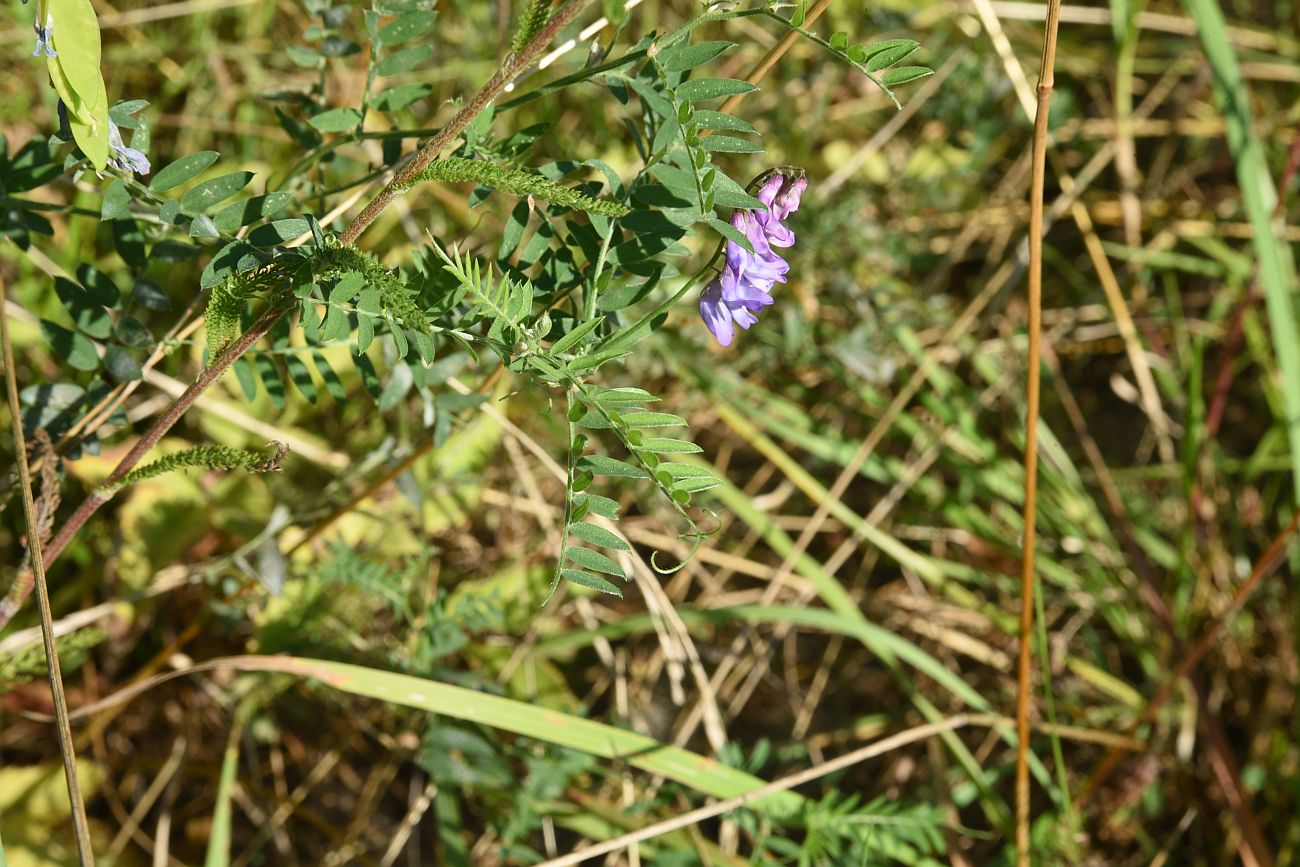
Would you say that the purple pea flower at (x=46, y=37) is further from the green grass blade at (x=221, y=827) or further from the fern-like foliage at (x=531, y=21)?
the green grass blade at (x=221, y=827)

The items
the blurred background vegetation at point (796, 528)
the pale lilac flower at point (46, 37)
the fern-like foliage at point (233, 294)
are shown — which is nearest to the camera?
the pale lilac flower at point (46, 37)

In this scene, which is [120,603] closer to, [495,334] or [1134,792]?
[495,334]

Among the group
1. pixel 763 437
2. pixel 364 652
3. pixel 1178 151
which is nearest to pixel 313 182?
pixel 364 652

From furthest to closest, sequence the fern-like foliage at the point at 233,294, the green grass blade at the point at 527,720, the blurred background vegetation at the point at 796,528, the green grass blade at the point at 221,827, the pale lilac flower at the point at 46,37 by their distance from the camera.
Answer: the blurred background vegetation at the point at 796,528
the green grass blade at the point at 221,827
the green grass blade at the point at 527,720
the fern-like foliage at the point at 233,294
the pale lilac flower at the point at 46,37

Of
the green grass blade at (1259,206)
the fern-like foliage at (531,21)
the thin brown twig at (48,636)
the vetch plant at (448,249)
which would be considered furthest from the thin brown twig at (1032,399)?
the thin brown twig at (48,636)

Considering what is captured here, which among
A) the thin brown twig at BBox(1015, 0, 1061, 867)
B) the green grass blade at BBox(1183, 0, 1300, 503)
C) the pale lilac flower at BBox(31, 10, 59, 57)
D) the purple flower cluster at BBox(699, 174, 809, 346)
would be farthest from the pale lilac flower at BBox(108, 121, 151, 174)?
the green grass blade at BBox(1183, 0, 1300, 503)
